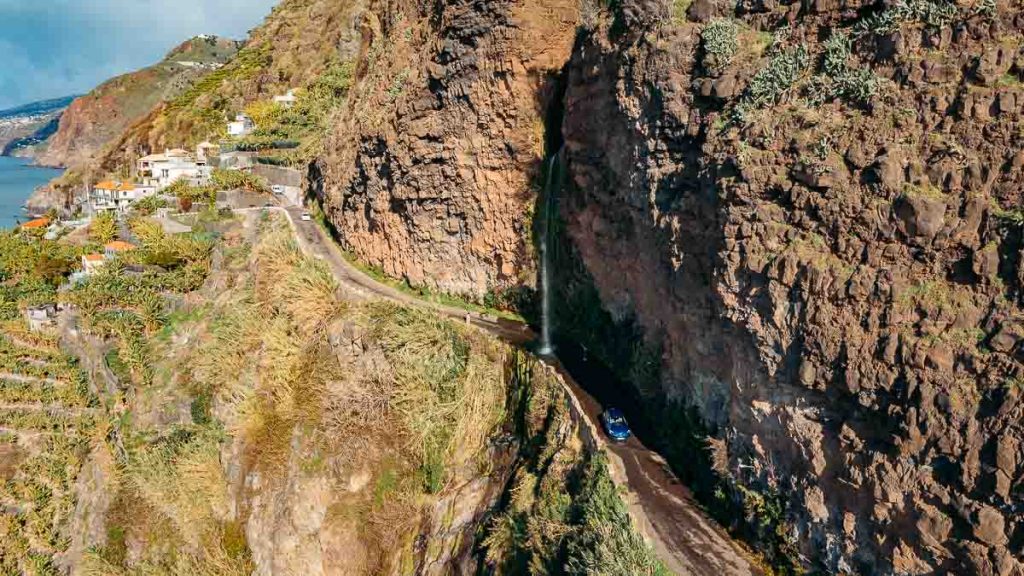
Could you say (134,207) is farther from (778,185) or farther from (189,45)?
(189,45)

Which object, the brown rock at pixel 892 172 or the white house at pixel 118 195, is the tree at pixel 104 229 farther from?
the brown rock at pixel 892 172

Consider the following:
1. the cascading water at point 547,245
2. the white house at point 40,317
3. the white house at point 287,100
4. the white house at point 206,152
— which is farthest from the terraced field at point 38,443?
the white house at point 287,100

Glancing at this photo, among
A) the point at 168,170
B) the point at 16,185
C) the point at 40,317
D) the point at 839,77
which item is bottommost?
the point at 40,317

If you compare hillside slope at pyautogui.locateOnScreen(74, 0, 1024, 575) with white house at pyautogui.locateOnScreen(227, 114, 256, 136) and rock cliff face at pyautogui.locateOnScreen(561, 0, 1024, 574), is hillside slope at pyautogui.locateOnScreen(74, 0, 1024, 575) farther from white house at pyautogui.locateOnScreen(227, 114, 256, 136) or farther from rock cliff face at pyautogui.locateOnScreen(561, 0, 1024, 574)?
white house at pyautogui.locateOnScreen(227, 114, 256, 136)

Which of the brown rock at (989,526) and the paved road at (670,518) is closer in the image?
the brown rock at (989,526)

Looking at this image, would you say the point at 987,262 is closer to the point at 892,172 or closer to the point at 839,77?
the point at 892,172

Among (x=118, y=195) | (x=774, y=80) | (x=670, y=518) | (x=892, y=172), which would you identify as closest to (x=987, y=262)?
(x=892, y=172)
